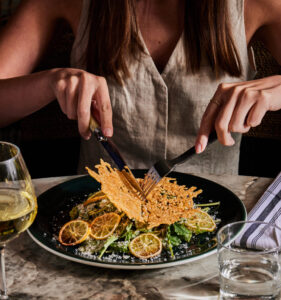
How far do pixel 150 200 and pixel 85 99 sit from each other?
337mm

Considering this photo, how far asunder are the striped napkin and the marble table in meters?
0.09

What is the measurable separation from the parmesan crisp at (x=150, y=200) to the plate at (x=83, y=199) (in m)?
0.08

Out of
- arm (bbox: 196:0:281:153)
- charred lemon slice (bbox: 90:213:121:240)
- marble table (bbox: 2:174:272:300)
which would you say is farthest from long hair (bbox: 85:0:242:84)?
marble table (bbox: 2:174:272:300)

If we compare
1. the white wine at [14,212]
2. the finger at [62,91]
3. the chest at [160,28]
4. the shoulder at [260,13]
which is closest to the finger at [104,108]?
the finger at [62,91]

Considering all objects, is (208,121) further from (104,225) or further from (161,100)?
(161,100)

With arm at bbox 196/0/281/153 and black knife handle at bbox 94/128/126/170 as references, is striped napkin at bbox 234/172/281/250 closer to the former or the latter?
arm at bbox 196/0/281/153

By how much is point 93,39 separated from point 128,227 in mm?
964

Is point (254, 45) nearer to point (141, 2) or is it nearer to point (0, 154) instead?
point (141, 2)

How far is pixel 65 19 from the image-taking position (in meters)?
2.07

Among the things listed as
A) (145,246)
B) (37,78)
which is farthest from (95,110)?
(145,246)

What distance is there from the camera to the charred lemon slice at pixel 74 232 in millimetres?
1148

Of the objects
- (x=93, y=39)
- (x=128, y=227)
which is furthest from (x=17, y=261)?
(x=93, y=39)

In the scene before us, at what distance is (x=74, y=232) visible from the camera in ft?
3.85

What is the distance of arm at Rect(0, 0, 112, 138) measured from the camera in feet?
4.67
